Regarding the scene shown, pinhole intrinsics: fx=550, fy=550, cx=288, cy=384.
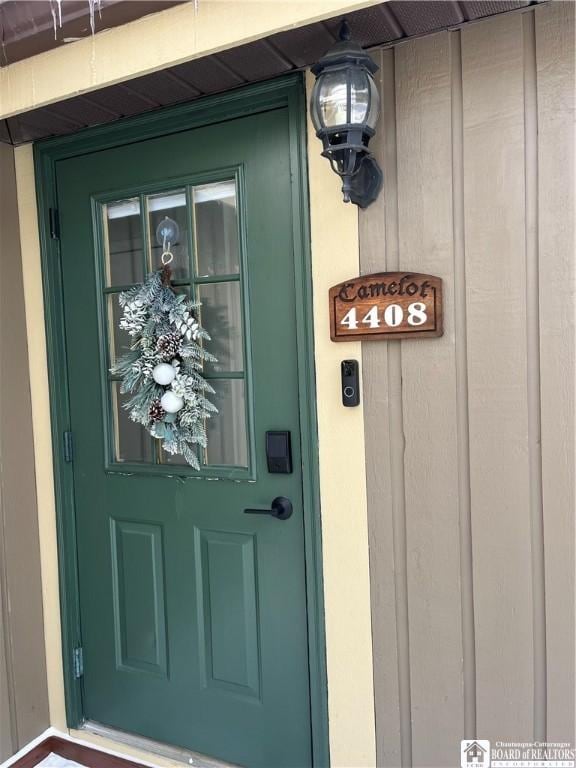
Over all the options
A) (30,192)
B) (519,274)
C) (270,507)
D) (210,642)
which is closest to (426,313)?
(519,274)

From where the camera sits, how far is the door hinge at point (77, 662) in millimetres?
2104

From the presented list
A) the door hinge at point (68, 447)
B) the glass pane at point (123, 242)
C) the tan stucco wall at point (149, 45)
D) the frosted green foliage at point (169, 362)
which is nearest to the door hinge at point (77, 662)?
the door hinge at point (68, 447)

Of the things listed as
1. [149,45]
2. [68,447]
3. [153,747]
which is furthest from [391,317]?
[153,747]

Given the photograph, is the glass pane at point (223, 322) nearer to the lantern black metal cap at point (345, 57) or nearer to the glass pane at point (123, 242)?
the glass pane at point (123, 242)

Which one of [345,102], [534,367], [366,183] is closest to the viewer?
[345,102]

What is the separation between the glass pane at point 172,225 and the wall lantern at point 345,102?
2.15ft

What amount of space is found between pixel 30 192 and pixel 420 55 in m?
1.48

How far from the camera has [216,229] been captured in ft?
5.97

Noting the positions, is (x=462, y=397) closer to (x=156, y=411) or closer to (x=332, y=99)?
(x=332, y=99)

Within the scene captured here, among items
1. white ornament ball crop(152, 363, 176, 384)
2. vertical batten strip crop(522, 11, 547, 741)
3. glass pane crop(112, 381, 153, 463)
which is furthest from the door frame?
vertical batten strip crop(522, 11, 547, 741)

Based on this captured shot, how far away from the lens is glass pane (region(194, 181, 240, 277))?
70.4 inches

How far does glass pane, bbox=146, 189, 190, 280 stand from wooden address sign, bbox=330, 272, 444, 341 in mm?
580

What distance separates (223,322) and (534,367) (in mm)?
952

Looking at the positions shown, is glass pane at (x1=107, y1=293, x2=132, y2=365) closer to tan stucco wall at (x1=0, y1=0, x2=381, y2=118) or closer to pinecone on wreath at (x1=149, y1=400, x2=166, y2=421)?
pinecone on wreath at (x1=149, y1=400, x2=166, y2=421)
